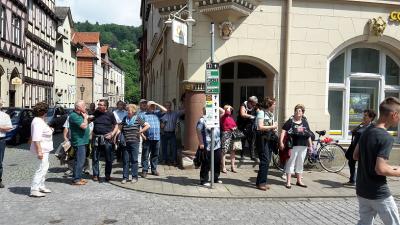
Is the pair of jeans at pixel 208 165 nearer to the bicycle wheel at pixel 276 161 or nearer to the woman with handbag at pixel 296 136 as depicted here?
the woman with handbag at pixel 296 136


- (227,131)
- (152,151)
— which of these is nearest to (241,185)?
(227,131)

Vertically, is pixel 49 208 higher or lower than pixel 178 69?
lower

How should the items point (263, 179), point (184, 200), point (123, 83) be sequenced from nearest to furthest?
point (184, 200) → point (263, 179) → point (123, 83)

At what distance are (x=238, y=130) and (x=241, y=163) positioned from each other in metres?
0.83

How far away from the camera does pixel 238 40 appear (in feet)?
37.9

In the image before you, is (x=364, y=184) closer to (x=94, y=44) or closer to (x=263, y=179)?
(x=263, y=179)

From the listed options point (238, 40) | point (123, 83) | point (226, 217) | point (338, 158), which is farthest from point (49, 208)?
point (123, 83)

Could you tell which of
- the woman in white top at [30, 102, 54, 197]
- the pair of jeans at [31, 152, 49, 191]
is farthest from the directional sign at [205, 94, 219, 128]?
the pair of jeans at [31, 152, 49, 191]

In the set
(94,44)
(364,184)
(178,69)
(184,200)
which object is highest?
(94,44)

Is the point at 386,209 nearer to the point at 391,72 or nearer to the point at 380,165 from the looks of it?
the point at 380,165

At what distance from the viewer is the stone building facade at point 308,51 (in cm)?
1146

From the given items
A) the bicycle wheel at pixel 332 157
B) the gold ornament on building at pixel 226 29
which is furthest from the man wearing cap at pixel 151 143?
the bicycle wheel at pixel 332 157

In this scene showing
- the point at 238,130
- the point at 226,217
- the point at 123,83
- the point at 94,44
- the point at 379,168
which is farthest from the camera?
the point at 123,83

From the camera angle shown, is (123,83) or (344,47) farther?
(123,83)
